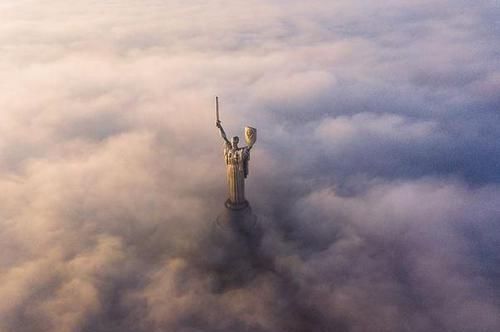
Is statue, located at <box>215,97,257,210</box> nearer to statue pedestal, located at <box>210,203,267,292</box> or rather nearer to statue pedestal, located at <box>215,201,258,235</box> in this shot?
statue pedestal, located at <box>215,201,258,235</box>

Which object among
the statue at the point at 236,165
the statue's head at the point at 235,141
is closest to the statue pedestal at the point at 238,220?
the statue at the point at 236,165

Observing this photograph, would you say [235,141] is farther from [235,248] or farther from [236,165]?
[235,248]

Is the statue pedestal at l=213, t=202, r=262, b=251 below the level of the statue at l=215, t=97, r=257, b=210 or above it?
below

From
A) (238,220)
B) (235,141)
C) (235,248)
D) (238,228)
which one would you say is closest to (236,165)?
(235,141)

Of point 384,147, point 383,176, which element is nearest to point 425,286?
point 383,176

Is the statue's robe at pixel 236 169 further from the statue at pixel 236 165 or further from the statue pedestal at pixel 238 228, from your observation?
the statue pedestal at pixel 238 228

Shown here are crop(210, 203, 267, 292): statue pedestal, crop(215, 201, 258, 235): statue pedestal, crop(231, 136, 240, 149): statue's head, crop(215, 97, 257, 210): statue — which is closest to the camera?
crop(231, 136, 240, 149): statue's head

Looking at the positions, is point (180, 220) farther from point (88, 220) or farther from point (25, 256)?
point (25, 256)

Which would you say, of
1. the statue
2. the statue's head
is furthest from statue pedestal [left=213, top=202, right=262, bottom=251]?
the statue's head
